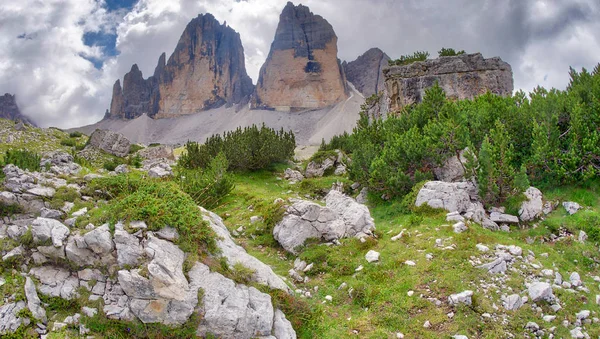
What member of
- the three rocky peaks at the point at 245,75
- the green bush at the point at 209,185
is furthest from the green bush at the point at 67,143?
the three rocky peaks at the point at 245,75

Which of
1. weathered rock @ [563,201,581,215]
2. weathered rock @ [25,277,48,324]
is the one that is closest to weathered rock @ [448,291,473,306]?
weathered rock @ [563,201,581,215]

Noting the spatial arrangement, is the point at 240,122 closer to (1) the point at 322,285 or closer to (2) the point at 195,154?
(2) the point at 195,154

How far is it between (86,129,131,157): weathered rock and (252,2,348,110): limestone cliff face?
109240 millimetres

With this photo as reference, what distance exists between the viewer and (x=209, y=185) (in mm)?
18453

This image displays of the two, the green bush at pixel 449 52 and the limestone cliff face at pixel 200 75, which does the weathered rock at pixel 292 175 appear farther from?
the limestone cliff face at pixel 200 75

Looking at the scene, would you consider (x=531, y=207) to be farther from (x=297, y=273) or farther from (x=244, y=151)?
(x=244, y=151)

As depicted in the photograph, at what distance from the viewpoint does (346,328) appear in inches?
306

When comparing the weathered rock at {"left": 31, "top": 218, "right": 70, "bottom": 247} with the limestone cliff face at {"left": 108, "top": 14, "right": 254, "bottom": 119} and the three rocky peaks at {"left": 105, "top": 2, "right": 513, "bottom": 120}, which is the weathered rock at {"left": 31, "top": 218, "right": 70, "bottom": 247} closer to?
the three rocky peaks at {"left": 105, "top": 2, "right": 513, "bottom": 120}

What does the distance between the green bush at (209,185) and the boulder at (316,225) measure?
5541 millimetres

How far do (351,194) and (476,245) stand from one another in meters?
10.2

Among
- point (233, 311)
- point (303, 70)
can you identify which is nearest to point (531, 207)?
point (233, 311)

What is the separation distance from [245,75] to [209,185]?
6183 inches

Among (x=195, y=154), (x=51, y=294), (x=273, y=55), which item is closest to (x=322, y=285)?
(x=51, y=294)

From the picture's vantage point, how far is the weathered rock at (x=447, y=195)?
13062 mm
